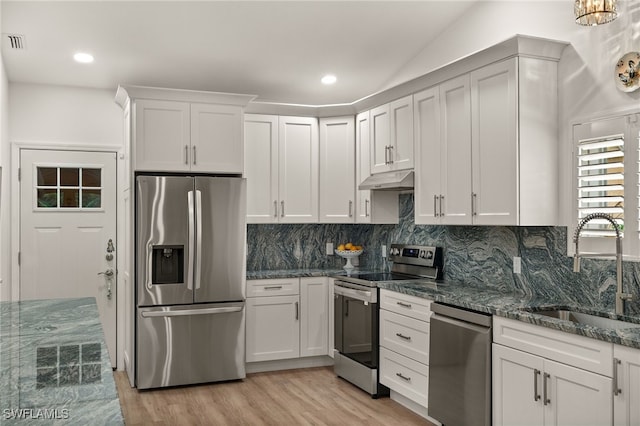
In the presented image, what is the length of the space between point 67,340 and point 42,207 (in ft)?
10.9

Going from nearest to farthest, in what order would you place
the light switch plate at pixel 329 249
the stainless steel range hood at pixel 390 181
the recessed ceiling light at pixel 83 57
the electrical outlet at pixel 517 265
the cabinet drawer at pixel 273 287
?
the electrical outlet at pixel 517 265, the stainless steel range hood at pixel 390 181, the recessed ceiling light at pixel 83 57, the cabinet drawer at pixel 273 287, the light switch plate at pixel 329 249

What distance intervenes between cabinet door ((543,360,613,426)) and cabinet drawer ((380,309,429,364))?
1114 millimetres

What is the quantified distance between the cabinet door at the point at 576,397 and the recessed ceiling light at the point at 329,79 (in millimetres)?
3316

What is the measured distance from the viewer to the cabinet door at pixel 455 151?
12.6 feet

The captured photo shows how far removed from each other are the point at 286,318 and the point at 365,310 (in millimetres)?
943

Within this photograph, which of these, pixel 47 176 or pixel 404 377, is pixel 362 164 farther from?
pixel 47 176

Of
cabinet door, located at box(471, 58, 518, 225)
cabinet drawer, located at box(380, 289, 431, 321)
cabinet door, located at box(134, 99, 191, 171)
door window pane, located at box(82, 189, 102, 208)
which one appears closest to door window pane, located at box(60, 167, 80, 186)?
door window pane, located at box(82, 189, 102, 208)

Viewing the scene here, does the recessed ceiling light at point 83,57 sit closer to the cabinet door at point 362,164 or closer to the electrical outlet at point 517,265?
the cabinet door at point 362,164

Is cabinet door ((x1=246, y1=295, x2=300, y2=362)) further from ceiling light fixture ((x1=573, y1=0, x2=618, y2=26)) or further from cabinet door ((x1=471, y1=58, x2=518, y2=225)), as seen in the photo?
ceiling light fixture ((x1=573, y1=0, x2=618, y2=26))

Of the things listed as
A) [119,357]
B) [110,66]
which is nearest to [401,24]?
[110,66]

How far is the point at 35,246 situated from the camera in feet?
16.5

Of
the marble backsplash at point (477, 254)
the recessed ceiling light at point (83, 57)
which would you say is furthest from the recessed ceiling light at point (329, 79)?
the recessed ceiling light at point (83, 57)

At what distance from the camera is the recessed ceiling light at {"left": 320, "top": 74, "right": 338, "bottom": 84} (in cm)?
529

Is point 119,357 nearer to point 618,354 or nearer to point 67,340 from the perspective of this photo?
point 67,340
